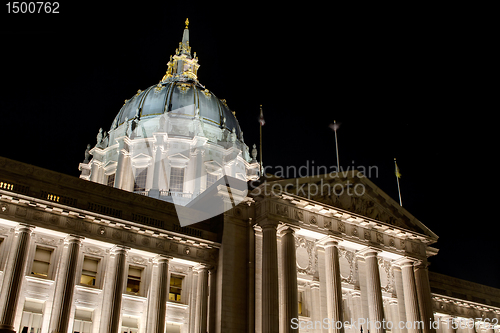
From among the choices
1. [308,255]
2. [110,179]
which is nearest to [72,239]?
[308,255]

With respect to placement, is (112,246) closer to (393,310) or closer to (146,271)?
(146,271)

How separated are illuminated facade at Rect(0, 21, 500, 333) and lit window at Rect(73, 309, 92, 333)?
76 mm

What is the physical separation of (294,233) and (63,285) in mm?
15085

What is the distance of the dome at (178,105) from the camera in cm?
6356

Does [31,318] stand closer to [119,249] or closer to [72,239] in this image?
[72,239]

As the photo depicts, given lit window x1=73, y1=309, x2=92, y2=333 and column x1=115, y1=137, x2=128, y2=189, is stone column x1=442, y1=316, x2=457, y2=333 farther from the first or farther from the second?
column x1=115, y1=137, x2=128, y2=189

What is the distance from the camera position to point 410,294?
40.7 m

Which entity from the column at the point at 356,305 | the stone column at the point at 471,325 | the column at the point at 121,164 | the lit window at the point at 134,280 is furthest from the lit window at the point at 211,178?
the stone column at the point at 471,325

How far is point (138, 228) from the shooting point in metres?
34.2

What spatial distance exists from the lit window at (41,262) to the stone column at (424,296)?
26.9 m

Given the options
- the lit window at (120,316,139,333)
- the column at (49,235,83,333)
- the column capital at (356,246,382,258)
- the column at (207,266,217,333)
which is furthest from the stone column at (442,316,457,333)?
the column at (49,235,83,333)

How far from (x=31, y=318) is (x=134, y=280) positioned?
21.7 feet

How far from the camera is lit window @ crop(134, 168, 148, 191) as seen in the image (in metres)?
57.4

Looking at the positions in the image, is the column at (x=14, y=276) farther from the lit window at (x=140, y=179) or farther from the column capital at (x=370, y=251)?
the lit window at (x=140, y=179)
